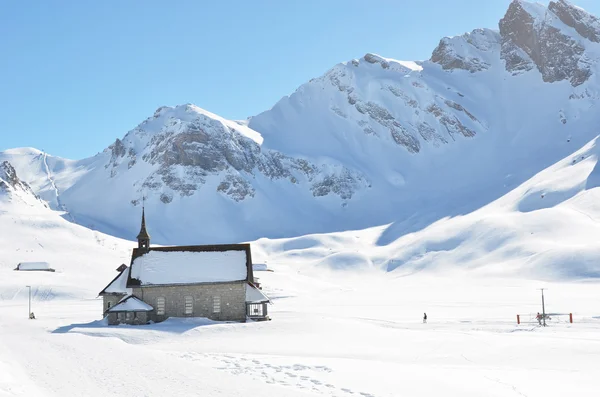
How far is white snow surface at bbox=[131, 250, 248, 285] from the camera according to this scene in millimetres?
47906

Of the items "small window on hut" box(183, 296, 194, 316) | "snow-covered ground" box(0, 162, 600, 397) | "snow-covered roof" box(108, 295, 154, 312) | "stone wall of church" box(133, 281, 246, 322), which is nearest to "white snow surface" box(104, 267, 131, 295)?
"snow-covered roof" box(108, 295, 154, 312)

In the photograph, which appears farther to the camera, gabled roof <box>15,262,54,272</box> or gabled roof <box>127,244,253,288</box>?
gabled roof <box>15,262,54,272</box>

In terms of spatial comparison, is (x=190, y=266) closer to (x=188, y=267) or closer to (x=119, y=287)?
(x=188, y=267)

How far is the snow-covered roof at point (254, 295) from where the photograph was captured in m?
48.1

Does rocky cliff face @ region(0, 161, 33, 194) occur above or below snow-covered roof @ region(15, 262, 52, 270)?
above

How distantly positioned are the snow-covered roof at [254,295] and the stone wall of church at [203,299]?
1.85 feet

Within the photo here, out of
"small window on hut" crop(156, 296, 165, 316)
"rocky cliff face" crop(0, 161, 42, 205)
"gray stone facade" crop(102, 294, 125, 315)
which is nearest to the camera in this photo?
"small window on hut" crop(156, 296, 165, 316)

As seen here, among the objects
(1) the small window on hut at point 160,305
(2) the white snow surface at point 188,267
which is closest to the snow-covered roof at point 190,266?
(2) the white snow surface at point 188,267

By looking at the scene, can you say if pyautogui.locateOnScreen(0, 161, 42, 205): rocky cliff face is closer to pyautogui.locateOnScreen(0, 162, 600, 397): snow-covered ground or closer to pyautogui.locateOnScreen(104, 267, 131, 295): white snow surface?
pyautogui.locateOnScreen(0, 162, 600, 397): snow-covered ground

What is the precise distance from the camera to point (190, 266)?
49.1 metres

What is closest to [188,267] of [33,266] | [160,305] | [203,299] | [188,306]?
[203,299]

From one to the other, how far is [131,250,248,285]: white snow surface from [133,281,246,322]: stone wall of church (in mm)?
551

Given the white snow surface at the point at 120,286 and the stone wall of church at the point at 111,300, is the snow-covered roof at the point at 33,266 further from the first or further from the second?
the stone wall of church at the point at 111,300

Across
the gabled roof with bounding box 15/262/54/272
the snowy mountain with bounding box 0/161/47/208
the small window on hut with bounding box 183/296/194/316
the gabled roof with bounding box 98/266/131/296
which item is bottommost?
the small window on hut with bounding box 183/296/194/316
